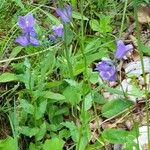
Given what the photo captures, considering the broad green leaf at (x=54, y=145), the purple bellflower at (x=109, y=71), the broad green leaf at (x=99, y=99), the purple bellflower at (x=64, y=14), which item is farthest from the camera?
the broad green leaf at (x=99, y=99)

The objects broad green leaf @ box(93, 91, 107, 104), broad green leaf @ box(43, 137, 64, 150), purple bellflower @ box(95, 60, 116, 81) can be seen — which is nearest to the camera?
purple bellflower @ box(95, 60, 116, 81)

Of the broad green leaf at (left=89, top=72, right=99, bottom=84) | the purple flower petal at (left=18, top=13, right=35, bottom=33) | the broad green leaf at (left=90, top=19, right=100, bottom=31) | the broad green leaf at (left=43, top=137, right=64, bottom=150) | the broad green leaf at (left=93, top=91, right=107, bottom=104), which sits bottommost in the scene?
the broad green leaf at (left=43, top=137, right=64, bottom=150)

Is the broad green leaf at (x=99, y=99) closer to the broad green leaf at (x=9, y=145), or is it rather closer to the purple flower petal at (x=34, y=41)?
the purple flower petal at (x=34, y=41)

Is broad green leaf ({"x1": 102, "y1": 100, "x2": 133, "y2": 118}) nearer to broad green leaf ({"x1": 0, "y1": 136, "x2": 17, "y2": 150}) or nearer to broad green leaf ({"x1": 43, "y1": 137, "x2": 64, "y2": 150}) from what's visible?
broad green leaf ({"x1": 43, "y1": 137, "x2": 64, "y2": 150})

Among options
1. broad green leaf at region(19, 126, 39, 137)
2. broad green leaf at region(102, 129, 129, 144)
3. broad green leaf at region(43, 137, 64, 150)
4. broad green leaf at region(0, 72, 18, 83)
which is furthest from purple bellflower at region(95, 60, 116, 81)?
broad green leaf at region(0, 72, 18, 83)

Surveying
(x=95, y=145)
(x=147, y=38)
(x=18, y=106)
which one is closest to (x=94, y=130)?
(x=95, y=145)

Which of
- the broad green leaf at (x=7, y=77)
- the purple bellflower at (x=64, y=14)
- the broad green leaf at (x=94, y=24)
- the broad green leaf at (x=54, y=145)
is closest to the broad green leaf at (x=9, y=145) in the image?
the broad green leaf at (x=54, y=145)

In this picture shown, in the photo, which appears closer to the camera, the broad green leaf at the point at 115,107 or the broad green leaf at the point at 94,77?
the broad green leaf at the point at 115,107
